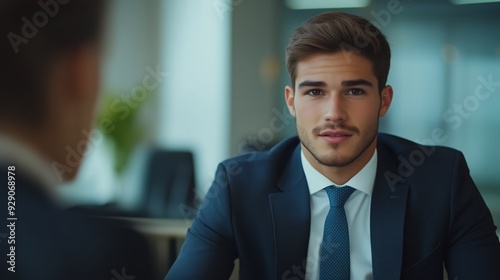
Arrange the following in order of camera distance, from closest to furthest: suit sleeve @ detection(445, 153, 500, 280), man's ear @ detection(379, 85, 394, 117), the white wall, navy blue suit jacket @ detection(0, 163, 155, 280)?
suit sleeve @ detection(445, 153, 500, 280) → man's ear @ detection(379, 85, 394, 117) → navy blue suit jacket @ detection(0, 163, 155, 280) → the white wall

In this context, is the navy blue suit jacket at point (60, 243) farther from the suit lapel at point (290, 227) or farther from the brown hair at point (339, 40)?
the brown hair at point (339, 40)

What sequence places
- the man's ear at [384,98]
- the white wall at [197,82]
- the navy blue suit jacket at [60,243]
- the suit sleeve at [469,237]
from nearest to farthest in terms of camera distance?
the suit sleeve at [469,237] < the man's ear at [384,98] < the navy blue suit jacket at [60,243] < the white wall at [197,82]

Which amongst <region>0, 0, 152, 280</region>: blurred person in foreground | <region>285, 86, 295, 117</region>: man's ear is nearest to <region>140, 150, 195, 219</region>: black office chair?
<region>0, 0, 152, 280</region>: blurred person in foreground

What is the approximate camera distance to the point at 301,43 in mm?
1086

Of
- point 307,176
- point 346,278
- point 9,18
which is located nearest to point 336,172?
point 307,176

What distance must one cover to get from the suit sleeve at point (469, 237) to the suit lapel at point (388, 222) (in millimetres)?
104

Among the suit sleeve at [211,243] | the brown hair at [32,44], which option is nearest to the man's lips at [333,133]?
the suit sleeve at [211,243]

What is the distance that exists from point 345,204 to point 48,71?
0.96 meters

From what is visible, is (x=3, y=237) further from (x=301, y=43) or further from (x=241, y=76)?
(x=301, y=43)

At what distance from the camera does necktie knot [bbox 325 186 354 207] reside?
1104 mm

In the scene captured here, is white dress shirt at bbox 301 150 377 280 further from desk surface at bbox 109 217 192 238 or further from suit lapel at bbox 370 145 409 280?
desk surface at bbox 109 217 192 238

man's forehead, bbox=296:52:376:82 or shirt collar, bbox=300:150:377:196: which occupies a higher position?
man's forehead, bbox=296:52:376:82

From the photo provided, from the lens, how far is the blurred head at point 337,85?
41.8 inches

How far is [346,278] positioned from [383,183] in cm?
21
